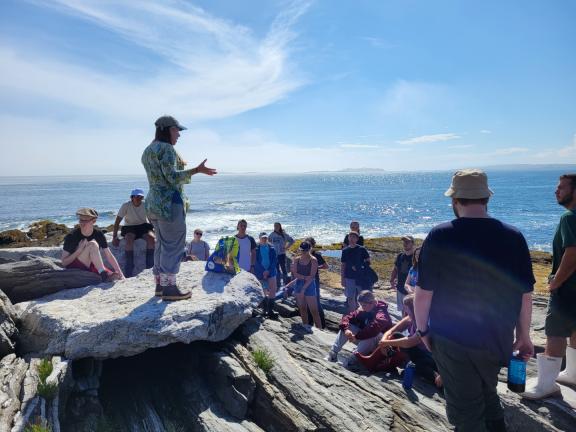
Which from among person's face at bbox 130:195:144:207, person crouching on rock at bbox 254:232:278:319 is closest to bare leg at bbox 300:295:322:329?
person crouching on rock at bbox 254:232:278:319

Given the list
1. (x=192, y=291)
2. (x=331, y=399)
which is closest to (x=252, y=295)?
(x=192, y=291)

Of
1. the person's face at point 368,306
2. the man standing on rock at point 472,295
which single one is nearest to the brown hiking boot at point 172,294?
the person's face at point 368,306

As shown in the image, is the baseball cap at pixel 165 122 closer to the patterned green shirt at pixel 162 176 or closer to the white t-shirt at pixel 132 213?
the patterned green shirt at pixel 162 176

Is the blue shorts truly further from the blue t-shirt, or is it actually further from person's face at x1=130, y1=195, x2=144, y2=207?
the blue t-shirt

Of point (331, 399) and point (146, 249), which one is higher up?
point (146, 249)

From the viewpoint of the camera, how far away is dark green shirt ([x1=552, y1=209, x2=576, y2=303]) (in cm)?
437

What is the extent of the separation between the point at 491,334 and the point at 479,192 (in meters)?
1.17

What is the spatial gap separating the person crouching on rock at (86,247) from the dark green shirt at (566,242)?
24.3 ft

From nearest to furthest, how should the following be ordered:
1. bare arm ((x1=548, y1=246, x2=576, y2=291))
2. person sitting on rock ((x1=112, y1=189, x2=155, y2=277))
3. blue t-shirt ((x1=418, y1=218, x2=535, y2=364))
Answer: blue t-shirt ((x1=418, y1=218, x2=535, y2=364)) < bare arm ((x1=548, y1=246, x2=576, y2=291)) < person sitting on rock ((x1=112, y1=189, x2=155, y2=277))

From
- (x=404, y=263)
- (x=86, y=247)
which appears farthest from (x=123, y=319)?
(x=404, y=263)

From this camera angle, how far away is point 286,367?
19.4ft

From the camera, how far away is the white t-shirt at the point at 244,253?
9.90 m

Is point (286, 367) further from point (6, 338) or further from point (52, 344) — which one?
point (6, 338)

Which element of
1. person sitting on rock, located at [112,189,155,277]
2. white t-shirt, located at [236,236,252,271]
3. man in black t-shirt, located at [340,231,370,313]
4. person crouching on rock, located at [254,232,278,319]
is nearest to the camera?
person sitting on rock, located at [112,189,155,277]
